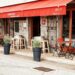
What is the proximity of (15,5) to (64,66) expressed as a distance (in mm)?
10161

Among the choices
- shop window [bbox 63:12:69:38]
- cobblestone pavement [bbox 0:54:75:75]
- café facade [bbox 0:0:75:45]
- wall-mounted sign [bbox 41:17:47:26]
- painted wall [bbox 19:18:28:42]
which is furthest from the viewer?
painted wall [bbox 19:18:28:42]

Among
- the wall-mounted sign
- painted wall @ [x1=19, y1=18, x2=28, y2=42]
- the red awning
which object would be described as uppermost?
the red awning

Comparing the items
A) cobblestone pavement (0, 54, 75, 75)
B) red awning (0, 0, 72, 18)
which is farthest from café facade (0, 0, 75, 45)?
cobblestone pavement (0, 54, 75, 75)

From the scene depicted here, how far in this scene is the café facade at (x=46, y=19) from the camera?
1647 cm

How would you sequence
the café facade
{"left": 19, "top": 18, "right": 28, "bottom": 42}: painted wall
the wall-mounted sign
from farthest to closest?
{"left": 19, "top": 18, "right": 28, "bottom": 42}: painted wall → the wall-mounted sign → the café facade

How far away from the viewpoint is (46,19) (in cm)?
1972

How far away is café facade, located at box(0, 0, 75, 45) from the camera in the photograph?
16.5 metres

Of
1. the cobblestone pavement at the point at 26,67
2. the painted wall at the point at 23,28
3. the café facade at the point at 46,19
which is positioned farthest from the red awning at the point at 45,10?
the cobblestone pavement at the point at 26,67

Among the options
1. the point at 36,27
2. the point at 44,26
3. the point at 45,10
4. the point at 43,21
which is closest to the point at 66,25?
the point at 45,10

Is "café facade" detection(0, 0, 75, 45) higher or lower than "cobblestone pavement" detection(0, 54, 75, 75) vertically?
higher

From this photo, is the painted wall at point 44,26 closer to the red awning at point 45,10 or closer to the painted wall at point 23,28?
the red awning at point 45,10

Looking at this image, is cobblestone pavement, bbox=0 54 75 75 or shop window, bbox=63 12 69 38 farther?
shop window, bbox=63 12 69 38

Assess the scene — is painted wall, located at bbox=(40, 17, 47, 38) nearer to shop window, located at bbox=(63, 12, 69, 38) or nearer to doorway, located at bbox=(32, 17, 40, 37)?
shop window, located at bbox=(63, 12, 69, 38)

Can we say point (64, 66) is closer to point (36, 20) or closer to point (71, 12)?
point (71, 12)
